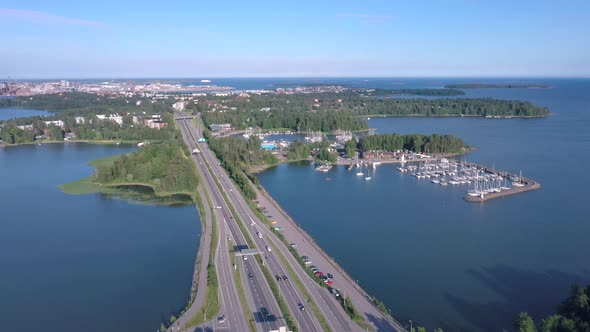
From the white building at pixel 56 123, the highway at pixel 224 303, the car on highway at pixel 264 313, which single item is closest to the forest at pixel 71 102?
the white building at pixel 56 123

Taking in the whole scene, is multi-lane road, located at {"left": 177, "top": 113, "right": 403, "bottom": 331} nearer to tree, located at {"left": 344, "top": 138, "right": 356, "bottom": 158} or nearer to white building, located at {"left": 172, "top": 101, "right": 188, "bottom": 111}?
tree, located at {"left": 344, "top": 138, "right": 356, "bottom": 158}

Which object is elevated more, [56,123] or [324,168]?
[56,123]

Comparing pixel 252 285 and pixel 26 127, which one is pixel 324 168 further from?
pixel 26 127

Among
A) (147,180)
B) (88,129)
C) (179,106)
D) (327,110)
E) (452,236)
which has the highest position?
(327,110)

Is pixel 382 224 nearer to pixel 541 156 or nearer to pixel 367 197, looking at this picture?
pixel 367 197

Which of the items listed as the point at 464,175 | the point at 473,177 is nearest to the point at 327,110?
the point at 464,175

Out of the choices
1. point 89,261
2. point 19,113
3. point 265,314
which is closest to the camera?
point 265,314

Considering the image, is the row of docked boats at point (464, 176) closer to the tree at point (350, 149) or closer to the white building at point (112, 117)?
the tree at point (350, 149)

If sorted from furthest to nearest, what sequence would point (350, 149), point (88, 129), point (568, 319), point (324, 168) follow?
point (88, 129), point (350, 149), point (324, 168), point (568, 319)

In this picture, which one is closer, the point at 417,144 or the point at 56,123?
the point at 417,144
